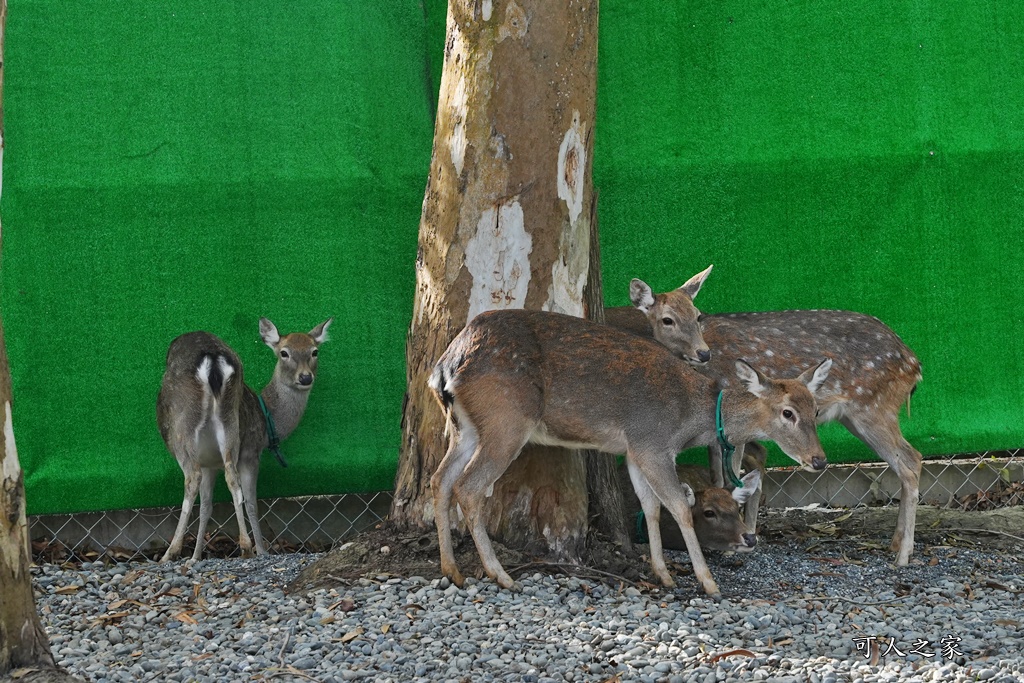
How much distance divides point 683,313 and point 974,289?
195 centimetres

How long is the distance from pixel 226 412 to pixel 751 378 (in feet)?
9.08

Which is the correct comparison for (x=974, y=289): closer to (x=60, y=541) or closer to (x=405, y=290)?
(x=405, y=290)

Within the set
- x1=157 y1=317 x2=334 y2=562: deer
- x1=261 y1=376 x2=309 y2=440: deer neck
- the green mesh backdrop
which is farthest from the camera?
x1=261 y1=376 x2=309 y2=440: deer neck

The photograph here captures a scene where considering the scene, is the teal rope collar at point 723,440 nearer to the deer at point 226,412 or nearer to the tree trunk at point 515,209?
the tree trunk at point 515,209

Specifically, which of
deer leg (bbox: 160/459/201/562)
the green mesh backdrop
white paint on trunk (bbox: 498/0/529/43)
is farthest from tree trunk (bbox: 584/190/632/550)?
deer leg (bbox: 160/459/201/562)

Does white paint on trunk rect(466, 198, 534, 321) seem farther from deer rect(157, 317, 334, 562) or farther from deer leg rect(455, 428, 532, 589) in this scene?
deer rect(157, 317, 334, 562)

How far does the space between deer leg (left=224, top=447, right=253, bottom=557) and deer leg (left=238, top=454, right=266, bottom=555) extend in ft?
0.22

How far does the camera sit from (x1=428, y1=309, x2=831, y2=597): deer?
4969 mm

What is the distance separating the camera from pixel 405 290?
6684 millimetres

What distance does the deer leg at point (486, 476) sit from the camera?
195 inches

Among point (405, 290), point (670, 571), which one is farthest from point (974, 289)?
point (405, 290)

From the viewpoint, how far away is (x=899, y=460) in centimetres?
610

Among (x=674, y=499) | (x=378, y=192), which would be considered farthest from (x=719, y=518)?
(x=378, y=192)

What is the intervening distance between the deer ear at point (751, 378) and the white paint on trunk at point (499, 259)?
109 centimetres
